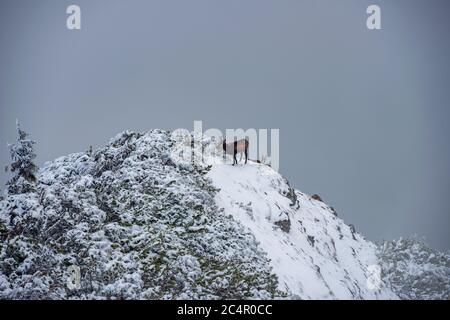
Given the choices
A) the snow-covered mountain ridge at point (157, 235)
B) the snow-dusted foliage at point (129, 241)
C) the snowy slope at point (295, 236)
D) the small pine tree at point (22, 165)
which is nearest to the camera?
the snow-dusted foliage at point (129, 241)

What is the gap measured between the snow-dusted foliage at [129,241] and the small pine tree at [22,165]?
0.99 m

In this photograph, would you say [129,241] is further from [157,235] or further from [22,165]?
Result: [22,165]

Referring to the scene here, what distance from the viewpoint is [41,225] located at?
24.2 metres

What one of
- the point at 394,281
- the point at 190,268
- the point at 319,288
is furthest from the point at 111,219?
the point at 394,281

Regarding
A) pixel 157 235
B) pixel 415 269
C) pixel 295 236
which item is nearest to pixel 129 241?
pixel 157 235

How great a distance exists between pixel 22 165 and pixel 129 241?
654cm

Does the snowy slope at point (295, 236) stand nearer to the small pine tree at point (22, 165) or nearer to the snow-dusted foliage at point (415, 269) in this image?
the snow-dusted foliage at point (415, 269)

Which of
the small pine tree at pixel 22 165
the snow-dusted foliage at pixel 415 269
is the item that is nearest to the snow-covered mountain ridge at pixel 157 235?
the small pine tree at pixel 22 165

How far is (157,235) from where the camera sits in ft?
81.5

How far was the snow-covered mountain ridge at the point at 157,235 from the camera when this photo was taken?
22.3 meters

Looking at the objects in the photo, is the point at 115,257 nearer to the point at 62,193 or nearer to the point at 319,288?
the point at 62,193

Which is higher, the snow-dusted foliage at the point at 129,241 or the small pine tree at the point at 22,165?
the small pine tree at the point at 22,165

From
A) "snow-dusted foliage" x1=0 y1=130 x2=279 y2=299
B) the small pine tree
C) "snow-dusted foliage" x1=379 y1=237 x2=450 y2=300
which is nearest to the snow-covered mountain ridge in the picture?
"snow-dusted foliage" x1=0 y1=130 x2=279 y2=299

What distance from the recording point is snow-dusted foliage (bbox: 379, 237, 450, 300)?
133 feet
